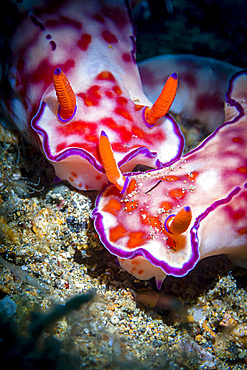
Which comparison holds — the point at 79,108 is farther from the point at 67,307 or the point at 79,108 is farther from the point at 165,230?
the point at 67,307

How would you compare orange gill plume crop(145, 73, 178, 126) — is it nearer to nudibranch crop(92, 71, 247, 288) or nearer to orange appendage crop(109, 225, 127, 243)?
nudibranch crop(92, 71, 247, 288)

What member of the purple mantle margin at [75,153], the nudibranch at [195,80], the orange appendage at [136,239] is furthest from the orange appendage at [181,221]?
the nudibranch at [195,80]

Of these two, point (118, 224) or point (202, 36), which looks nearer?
point (118, 224)

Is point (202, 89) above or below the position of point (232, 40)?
below

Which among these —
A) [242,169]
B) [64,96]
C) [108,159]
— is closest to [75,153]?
[108,159]

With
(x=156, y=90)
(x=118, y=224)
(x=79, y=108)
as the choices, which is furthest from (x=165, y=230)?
(x=156, y=90)

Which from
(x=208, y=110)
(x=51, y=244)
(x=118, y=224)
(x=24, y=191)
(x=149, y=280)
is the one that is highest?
(x=208, y=110)
